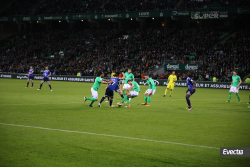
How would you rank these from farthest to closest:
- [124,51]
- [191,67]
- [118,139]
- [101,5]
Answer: [101,5] < [124,51] < [191,67] < [118,139]

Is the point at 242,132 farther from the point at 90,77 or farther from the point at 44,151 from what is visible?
the point at 90,77

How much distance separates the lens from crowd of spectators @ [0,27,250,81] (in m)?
43.4

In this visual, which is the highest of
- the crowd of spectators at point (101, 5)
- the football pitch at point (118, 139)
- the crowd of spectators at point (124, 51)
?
the crowd of spectators at point (101, 5)

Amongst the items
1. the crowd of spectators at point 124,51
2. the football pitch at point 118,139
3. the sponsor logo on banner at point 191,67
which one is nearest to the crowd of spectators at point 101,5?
the crowd of spectators at point 124,51

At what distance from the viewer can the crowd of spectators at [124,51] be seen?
43.4 metres

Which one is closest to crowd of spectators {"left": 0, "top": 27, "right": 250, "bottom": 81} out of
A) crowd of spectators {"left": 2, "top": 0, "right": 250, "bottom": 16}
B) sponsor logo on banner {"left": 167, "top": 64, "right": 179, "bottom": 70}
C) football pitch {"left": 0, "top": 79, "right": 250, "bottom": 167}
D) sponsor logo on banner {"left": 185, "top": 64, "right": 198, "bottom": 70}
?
sponsor logo on banner {"left": 185, "top": 64, "right": 198, "bottom": 70}

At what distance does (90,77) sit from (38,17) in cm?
2420

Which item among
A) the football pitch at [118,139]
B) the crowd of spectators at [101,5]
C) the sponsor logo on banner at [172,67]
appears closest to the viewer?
the football pitch at [118,139]

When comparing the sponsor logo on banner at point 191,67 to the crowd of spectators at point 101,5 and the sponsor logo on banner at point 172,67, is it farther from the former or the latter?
the crowd of spectators at point 101,5

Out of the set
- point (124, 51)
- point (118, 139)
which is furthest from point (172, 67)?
point (118, 139)

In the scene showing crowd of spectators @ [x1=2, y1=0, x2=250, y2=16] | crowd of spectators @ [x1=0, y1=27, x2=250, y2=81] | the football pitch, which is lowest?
the football pitch

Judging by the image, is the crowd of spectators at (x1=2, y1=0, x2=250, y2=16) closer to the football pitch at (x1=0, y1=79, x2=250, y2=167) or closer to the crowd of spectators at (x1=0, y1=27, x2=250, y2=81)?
the crowd of spectators at (x1=0, y1=27, x2=250, y2=81)

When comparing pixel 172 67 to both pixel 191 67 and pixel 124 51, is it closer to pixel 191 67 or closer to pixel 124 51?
pixel 191 67

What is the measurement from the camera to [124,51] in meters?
52.6
